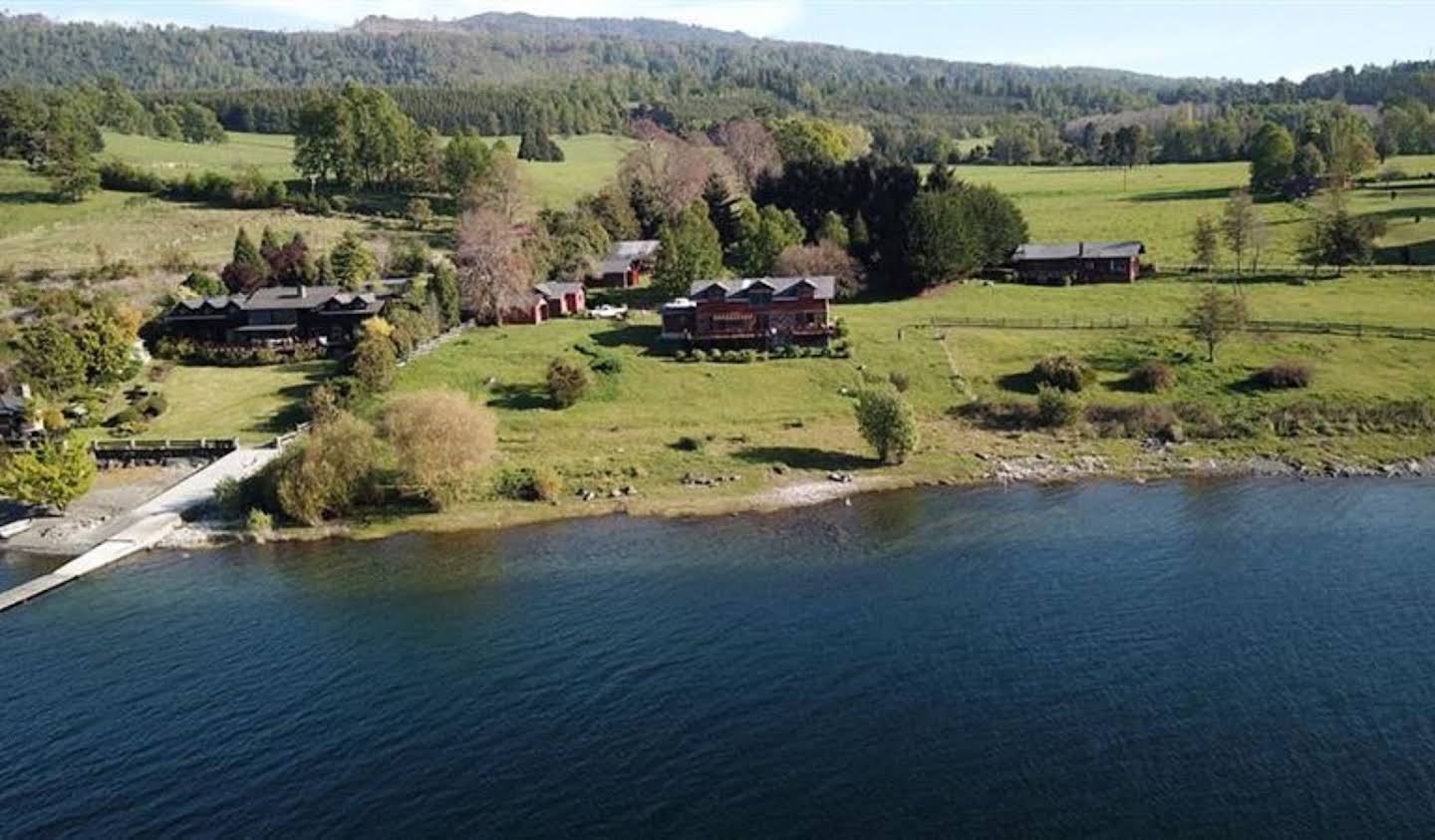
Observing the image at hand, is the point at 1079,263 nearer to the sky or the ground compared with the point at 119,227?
nearer to the ground

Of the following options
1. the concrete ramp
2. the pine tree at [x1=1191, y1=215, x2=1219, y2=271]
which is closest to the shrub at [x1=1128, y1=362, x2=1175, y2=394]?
the pine tree at [x1=1191, y1=215, x2=1219, y2=271]

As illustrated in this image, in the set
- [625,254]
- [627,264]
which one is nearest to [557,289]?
[627,264]

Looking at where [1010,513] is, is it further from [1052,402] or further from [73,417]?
[73,417]

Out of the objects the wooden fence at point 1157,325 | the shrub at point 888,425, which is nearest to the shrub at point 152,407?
the shrub at point 888,425

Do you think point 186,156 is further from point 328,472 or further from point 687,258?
point 328,472

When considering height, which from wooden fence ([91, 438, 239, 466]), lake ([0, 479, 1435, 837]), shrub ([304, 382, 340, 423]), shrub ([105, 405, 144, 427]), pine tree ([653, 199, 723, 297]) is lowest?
lake ([0, 479, 1435, 837])

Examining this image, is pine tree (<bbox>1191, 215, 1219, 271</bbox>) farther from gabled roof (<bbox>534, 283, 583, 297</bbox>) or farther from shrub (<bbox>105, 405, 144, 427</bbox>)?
shrub (<bbox>105, 405, 144, 427</bbox>)

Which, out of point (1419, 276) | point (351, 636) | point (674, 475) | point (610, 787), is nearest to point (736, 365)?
point (674, 475)

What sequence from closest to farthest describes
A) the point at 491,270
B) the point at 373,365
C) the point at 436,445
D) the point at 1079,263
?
the point at 436,445, the point at 373,365, the point at 491,270, the point at 1079,263
